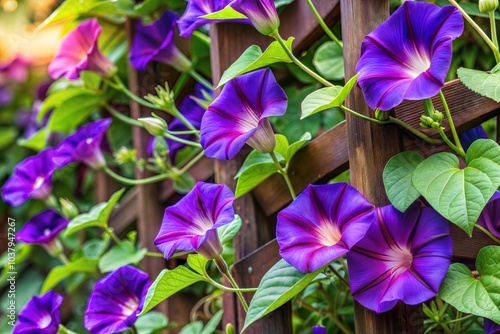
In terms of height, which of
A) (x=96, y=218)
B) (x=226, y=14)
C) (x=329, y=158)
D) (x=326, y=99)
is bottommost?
(x=96, y=218)

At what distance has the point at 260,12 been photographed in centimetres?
75

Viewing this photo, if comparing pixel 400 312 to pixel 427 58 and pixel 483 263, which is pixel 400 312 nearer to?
pixel 483 263

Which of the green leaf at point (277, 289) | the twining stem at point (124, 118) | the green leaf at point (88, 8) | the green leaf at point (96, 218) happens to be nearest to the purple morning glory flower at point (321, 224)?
the green leaf at point (277, 289)

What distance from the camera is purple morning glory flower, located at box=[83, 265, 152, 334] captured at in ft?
3.09

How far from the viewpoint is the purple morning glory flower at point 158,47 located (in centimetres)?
109

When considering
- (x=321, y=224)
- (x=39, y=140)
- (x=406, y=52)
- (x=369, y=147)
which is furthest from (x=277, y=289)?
(x=39, y=140)

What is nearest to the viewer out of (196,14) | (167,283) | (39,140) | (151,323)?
(167,283)

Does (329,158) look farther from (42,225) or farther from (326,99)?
(42,225)

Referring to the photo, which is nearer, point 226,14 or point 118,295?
point 226,14

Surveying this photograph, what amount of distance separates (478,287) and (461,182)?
0.36 ft

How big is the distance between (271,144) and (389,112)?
Result: 147 mm

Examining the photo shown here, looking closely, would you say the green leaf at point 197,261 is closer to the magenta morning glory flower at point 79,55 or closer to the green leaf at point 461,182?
the green leaf at point 461,182

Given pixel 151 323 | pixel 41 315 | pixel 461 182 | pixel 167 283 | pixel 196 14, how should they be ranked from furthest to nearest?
pixel 151 323, pixel 41 315, pixel 196 14, pixel 167 283, pixel 461 182

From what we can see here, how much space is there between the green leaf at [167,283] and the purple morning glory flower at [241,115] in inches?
5.7
